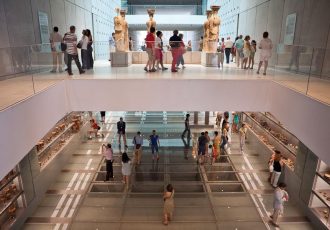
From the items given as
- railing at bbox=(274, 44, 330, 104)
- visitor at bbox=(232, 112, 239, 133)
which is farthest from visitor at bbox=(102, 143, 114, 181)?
visitor at bbox=(232, 112, 239, 133)

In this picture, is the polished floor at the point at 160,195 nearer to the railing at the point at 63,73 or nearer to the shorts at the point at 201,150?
the shorts at the point at 201,150

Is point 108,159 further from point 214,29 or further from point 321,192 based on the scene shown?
point 214,29

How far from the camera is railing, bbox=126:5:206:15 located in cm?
3400

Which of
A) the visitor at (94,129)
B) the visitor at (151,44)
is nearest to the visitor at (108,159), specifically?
the visitor at (151,44)

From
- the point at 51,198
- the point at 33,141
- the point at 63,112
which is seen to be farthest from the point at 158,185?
the point at 33,141

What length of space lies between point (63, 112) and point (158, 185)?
460cm

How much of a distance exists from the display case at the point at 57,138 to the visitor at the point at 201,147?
19.4ft

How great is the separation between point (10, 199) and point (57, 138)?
421cm

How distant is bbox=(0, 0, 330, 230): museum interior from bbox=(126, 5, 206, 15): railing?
2198cm

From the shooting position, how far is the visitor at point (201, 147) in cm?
1120

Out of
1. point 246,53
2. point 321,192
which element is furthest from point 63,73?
point 321,192

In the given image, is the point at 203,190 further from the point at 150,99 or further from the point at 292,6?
the point at 292,6

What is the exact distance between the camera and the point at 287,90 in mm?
6902

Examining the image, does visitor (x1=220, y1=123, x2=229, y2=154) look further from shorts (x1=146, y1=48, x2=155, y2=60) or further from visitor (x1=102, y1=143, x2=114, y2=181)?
visitor (x1=102, y1=143, x2=114, y2=181)
